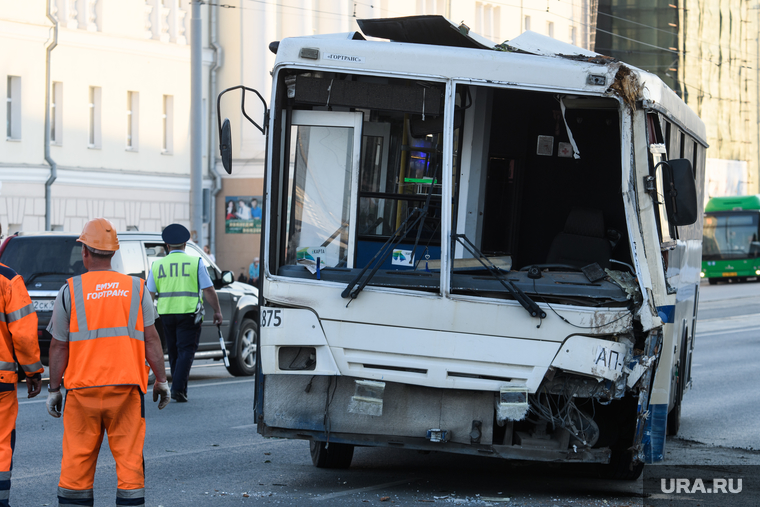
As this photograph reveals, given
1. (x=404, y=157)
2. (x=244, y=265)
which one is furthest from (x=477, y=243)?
(x=244, y=265)

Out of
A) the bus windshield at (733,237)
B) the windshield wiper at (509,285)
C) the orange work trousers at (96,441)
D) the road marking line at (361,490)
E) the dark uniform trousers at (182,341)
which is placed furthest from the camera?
the bus windshield at (733,237)

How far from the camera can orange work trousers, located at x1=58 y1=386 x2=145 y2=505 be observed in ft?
17.8

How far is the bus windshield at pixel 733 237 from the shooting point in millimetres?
41969

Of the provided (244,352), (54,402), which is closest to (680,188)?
(54,402)

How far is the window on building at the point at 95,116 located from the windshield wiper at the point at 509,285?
2574 centimetres

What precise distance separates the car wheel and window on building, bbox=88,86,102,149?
17.8 metres

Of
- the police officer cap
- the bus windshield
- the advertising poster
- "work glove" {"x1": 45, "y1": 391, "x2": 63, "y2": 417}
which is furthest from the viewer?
the bus windshield

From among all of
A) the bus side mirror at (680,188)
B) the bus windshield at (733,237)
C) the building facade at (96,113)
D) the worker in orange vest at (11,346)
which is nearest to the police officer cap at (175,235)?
the worker in orange vest at (11,346)

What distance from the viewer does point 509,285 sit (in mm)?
6680

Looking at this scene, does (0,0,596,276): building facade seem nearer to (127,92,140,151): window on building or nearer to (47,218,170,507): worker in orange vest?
(127,92,140,151): window on building

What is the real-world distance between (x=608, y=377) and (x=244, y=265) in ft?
92.8

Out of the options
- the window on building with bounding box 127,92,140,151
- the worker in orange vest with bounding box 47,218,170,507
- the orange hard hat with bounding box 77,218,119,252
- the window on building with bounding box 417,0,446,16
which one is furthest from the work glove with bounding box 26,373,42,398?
the window on building with bounding box 417,0,446,16

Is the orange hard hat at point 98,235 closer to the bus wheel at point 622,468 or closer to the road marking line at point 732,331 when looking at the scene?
A: the bus wheel at point 622,468

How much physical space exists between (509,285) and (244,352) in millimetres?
8390
